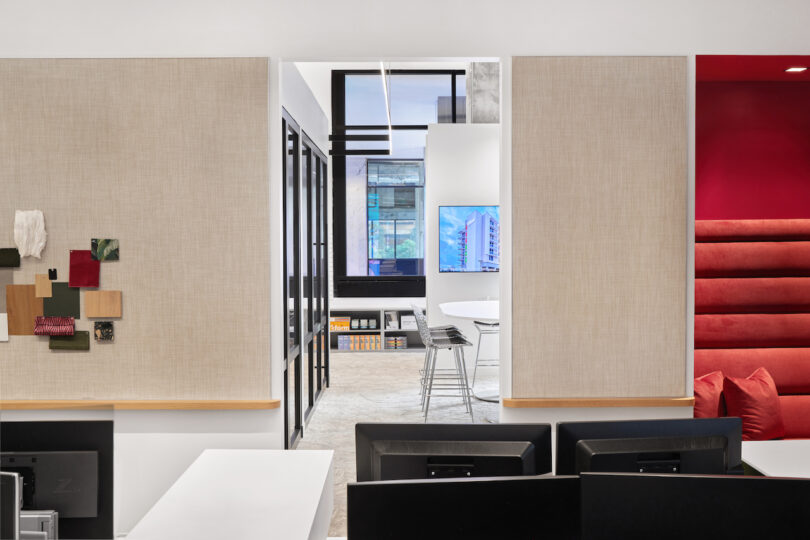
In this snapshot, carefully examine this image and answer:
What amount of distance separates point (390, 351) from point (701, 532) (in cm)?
761

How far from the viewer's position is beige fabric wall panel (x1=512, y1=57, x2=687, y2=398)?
10.1 feet

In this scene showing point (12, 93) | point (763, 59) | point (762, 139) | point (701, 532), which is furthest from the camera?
point (762, 139)

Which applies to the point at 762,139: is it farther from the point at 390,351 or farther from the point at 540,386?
the point at 390,351

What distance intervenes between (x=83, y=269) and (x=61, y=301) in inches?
7.9

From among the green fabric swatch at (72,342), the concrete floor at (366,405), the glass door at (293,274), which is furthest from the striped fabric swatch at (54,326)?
the concrete floor at (366,405)

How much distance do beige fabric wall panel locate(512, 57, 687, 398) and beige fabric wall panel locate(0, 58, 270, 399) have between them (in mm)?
1290

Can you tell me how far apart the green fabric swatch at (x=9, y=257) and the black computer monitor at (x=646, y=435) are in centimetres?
273

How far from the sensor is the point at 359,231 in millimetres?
9141

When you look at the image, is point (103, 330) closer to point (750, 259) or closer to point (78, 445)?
point (78, 445)

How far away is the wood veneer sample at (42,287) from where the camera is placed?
3.07 meters

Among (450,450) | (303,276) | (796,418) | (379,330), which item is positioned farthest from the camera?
(379,330)

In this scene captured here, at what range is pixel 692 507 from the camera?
122cm

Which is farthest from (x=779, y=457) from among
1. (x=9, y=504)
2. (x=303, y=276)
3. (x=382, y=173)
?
(x=382, y=173)

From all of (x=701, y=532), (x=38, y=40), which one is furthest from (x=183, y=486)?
(x=38, y=40)
